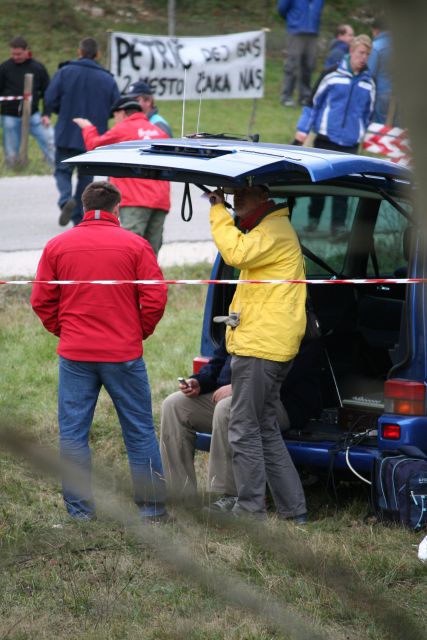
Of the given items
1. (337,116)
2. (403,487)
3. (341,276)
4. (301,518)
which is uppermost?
(337,116)

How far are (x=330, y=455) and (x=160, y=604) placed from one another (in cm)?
146

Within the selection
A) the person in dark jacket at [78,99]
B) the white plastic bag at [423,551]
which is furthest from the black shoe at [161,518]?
the person in dark jacket at [78,99]

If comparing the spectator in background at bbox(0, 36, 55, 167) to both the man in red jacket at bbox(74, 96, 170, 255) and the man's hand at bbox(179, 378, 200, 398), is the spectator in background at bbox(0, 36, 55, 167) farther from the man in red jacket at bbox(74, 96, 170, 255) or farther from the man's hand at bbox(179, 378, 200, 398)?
the man's hand at bbox(179, 378, 200, 398)

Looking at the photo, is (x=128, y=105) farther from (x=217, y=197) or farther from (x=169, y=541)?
(x=169, y=541)

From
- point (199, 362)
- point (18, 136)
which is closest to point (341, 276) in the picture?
point (199, 362)

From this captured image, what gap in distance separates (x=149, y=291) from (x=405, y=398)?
1.29m

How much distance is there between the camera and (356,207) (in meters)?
6.33

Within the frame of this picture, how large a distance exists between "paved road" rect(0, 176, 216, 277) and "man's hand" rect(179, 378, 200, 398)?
15.0 feet

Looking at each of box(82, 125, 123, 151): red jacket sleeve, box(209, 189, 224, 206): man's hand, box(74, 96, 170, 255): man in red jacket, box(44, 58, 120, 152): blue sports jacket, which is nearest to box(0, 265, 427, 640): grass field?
box(74, 96, 170, 255): man in red jacket

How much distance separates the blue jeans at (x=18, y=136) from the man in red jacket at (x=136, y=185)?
236 inches

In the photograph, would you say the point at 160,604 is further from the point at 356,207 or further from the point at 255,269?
the point at 356,207

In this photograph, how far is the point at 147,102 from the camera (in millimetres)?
9148

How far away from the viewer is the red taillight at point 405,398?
16.7 ft

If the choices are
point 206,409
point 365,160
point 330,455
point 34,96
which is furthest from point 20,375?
point 34,96
